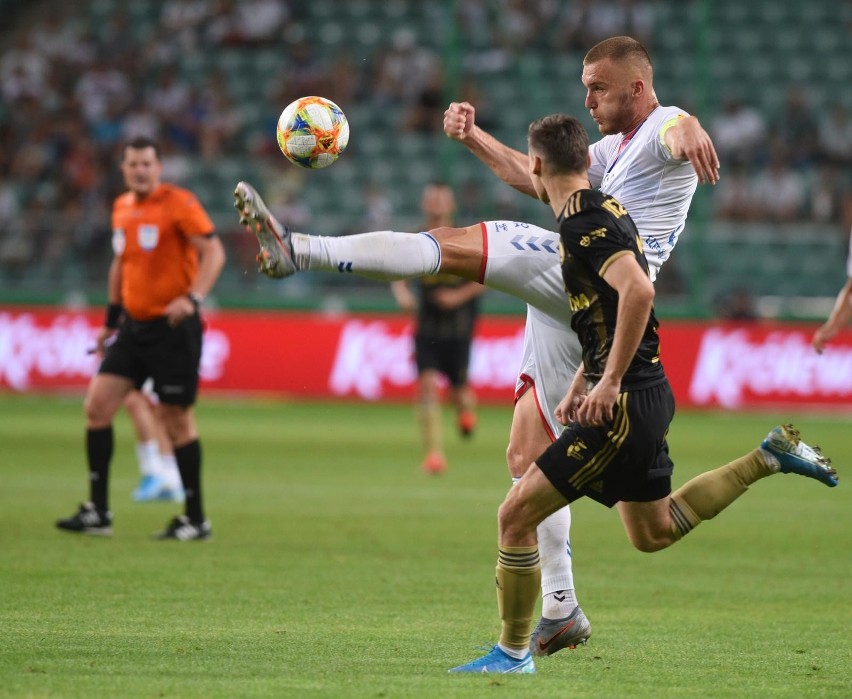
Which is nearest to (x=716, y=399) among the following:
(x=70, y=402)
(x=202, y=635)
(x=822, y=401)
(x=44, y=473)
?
(x=822, y=401)

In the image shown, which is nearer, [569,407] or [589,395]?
[589,395]

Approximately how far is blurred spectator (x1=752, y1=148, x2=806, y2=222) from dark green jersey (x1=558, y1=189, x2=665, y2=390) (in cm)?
1897

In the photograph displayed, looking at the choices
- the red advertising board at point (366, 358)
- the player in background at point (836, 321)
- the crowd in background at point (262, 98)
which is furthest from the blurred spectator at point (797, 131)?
the player in background at point (836, 321)

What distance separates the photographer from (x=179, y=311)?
31.4ft

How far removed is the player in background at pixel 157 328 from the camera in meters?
9.72

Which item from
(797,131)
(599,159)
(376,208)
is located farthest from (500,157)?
(797,131)

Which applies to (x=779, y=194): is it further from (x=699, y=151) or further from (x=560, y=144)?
(x=560, y=144)

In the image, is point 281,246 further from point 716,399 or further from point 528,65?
point 528,65

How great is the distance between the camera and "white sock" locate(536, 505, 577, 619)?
248 inches

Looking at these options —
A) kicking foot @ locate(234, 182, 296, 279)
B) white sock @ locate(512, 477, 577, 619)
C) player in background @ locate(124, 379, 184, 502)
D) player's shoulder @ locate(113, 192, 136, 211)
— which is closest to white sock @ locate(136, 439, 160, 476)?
player in background @ locate(124, 379, 184, 502)

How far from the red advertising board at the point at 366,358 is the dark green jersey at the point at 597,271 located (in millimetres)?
15240

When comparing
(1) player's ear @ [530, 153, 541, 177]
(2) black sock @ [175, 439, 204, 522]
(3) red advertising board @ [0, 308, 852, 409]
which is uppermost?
(1) player's ear @ [530, 153, 541, 177]

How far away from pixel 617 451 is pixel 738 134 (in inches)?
805

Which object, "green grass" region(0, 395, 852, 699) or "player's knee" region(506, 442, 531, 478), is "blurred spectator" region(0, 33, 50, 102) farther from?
"player's knee" region(506, 442, 531, 478)
